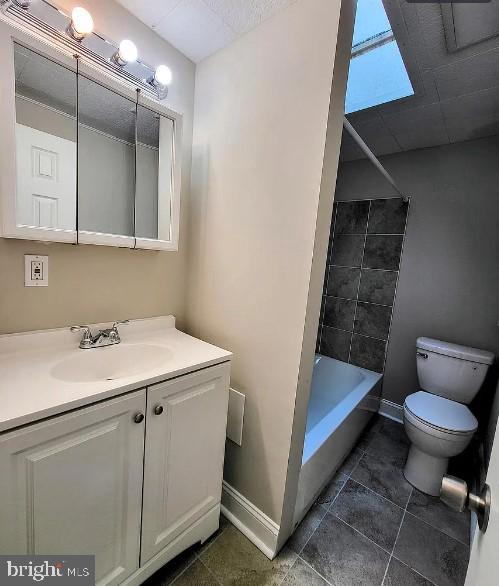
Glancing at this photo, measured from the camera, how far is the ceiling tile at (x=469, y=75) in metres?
1.29

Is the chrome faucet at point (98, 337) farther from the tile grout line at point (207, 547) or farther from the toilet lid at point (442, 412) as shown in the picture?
the toilet lid at point (442, 412)

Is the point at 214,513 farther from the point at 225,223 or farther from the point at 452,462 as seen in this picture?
the point at 452,462

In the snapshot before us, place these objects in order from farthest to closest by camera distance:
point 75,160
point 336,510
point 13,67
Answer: point 336,510, point 75,160, point 13,67

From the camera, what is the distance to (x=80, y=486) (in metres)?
0.80

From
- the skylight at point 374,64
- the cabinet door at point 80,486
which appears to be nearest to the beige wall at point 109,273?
the cabinet door at point 80,486

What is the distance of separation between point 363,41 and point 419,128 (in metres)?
0.89

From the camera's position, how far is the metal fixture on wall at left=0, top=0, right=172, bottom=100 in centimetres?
92

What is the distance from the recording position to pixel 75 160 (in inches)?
43.2

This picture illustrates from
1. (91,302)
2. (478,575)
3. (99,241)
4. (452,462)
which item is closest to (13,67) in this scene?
(99,241)

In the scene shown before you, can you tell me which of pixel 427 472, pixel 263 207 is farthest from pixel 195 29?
pixel 427 472

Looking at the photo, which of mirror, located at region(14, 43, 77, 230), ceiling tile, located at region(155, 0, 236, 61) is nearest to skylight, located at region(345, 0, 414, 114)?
ceiling tile, located at region(155, 0, 236, 61)

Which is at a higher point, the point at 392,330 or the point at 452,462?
the point at 392,330

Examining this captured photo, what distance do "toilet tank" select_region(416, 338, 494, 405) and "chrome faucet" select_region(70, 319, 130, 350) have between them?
210 centimetres

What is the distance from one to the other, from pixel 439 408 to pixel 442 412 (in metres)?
0.05
